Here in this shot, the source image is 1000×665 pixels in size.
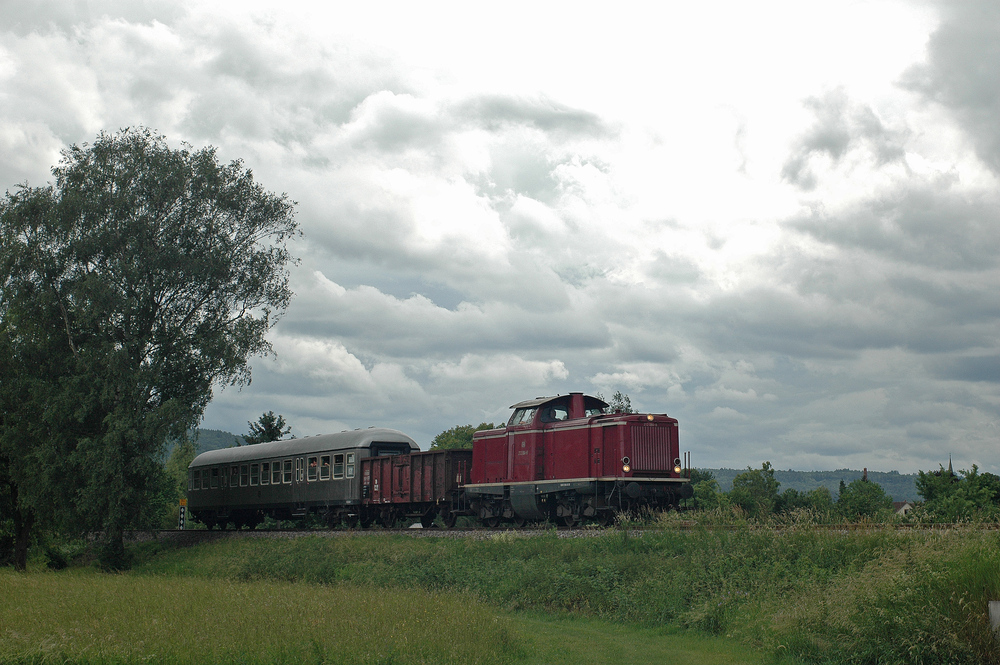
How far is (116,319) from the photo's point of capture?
112 ft

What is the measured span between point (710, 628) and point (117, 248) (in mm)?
29612

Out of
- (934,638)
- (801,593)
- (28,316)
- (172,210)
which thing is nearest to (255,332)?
(172,210)

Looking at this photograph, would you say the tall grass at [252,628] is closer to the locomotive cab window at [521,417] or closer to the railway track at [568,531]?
the railway track at [568,531]

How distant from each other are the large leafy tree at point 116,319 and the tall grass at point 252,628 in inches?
580

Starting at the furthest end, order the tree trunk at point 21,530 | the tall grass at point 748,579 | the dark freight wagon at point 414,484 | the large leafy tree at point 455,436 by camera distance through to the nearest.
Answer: the large leafy tree at point 455,436 < the tree trunk at point 21,530 < the dark freight wagon at point 414,484 < the tall grass at point 748,579

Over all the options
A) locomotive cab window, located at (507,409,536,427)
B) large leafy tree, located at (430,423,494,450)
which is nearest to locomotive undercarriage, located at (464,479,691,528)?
locomotive cab window, located at (507,409,536,427)

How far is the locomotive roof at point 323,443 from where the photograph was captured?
37031mm

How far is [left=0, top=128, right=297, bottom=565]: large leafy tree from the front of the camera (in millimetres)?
32188

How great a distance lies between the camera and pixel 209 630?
13.3m

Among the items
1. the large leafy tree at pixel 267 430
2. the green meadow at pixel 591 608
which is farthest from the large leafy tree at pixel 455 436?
the green meadow at pixel 591 608

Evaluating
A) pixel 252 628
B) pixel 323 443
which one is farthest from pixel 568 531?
pixel 323 443

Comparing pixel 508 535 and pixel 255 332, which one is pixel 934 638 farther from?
pixel 255 332

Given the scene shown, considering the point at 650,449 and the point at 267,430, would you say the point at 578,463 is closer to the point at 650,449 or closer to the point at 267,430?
the point at 650,449

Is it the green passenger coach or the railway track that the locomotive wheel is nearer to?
the railway track
